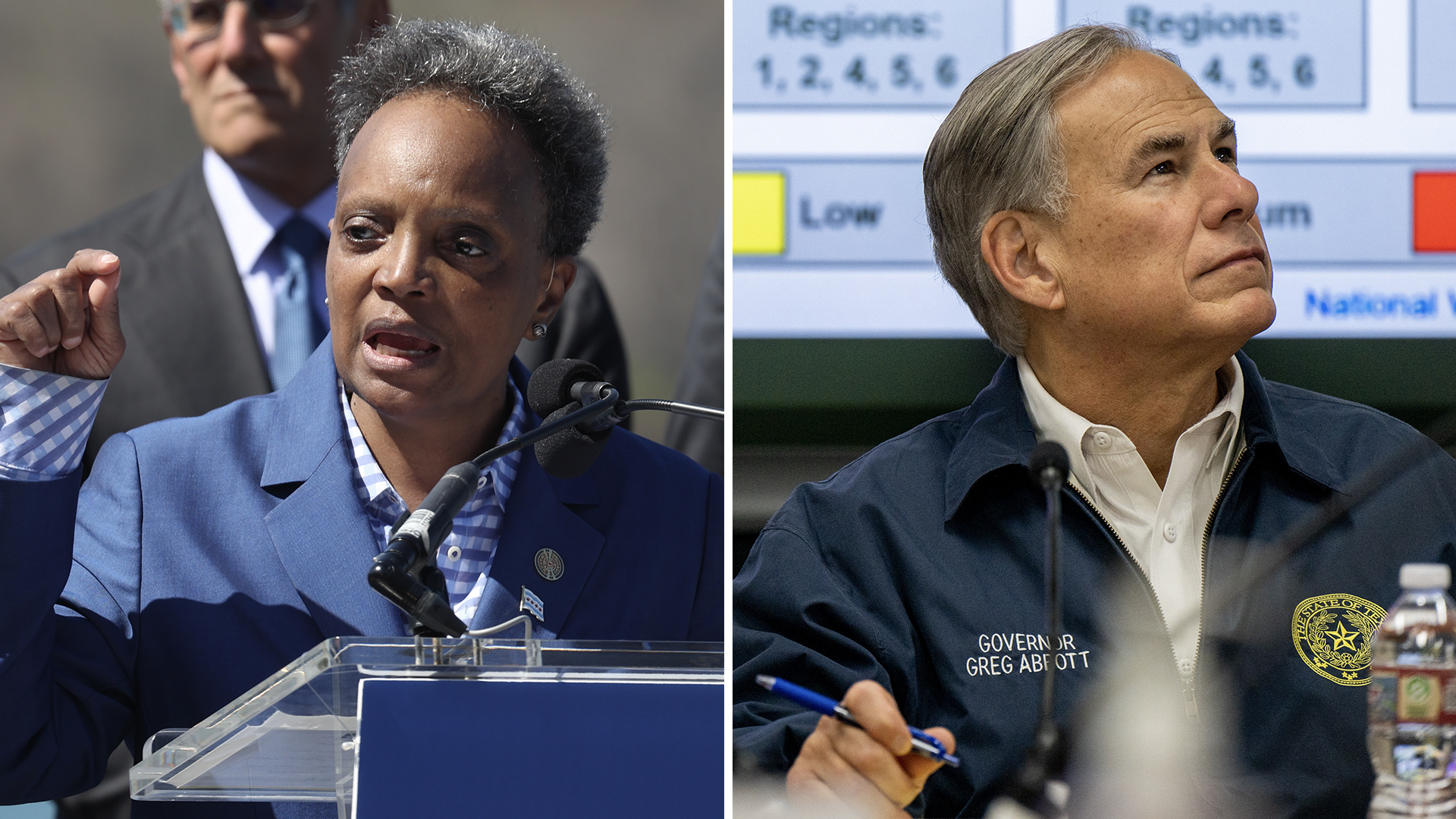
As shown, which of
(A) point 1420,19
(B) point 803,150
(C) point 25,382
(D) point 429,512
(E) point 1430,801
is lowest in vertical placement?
(E) point 1430,801

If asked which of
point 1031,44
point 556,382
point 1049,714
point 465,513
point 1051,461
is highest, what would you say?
point 1031,44

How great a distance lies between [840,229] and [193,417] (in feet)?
4.10

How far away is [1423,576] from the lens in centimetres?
187

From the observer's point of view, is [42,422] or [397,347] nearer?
[42,422]

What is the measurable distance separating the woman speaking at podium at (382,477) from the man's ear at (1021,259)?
812 mm

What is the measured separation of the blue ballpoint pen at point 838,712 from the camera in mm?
1696

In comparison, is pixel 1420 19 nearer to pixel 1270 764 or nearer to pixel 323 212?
pixel 1270 764

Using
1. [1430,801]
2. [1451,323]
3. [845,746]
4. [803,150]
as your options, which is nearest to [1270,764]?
[1430,801]

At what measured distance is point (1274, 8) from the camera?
6.61ft

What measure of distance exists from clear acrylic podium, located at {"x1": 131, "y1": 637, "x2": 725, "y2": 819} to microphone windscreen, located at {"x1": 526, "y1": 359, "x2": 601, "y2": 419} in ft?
1.46

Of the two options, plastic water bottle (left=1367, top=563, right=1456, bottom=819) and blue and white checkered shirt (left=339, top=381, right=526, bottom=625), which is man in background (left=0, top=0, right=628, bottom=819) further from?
plastic water bottle (left=1367, top=563, right=1456, bottom=819)

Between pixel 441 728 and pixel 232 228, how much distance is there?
50.8 inches

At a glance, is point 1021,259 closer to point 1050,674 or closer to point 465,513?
point 1050,674

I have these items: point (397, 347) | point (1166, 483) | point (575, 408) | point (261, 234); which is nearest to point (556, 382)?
point (575, 408)
